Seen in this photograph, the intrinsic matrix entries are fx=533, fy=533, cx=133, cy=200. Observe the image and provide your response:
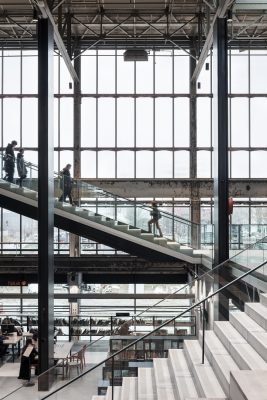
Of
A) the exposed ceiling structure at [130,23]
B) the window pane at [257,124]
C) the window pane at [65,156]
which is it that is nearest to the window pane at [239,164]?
the window pane at [257,124]

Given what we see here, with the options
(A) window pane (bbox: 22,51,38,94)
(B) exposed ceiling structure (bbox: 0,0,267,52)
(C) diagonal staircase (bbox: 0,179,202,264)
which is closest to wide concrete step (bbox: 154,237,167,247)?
(C) diagonal staircase (bbox: 0,179,202,264)

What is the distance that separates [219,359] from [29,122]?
18.4 meters

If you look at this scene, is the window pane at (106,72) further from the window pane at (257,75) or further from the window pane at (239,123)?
the window pane at (257,75)

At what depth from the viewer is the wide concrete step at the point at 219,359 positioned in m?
6.01

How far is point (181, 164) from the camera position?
76.8ft

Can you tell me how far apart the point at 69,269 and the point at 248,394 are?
1584 centimetres

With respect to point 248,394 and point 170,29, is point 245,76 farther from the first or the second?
point 248,394

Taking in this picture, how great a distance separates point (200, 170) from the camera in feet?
76.8

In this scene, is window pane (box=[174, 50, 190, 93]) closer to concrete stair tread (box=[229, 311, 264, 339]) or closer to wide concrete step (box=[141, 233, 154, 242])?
wide concrete step (box=[141, 233, 154, 242])

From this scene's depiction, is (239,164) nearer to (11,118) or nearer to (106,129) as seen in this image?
(106,129)

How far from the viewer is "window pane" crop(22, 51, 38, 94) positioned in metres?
23.3

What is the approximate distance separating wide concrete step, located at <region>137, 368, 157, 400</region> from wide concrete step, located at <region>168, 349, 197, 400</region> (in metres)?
0.28

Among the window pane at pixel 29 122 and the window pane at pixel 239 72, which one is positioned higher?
the window pane at pixel 239 72

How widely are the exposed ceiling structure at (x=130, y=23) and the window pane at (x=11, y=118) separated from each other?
253cm
